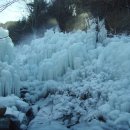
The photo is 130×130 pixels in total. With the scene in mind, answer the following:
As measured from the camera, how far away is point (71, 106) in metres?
12.6

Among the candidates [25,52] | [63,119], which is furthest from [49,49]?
[63,119]

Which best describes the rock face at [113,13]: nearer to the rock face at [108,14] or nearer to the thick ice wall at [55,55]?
the rock face at [108,14]

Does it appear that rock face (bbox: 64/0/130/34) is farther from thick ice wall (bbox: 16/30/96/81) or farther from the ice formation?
the ice formation

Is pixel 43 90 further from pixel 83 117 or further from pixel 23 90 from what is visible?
pixel 83 117

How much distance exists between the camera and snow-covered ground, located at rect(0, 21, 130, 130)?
1156 centimetres

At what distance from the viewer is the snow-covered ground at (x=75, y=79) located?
11.6 meters

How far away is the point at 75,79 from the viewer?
13656 millimetres

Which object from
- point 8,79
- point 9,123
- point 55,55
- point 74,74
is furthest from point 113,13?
point 9,123

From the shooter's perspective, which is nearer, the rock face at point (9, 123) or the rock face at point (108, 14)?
A: the rock face at point (9, 123)

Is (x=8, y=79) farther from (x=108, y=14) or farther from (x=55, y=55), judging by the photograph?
(x=108, y=14)

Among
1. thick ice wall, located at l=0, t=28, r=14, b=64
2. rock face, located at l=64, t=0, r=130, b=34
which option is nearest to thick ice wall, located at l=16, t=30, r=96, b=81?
thick ice wall, located at l=0, t=28, r=14, b=64

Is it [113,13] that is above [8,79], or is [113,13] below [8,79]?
above

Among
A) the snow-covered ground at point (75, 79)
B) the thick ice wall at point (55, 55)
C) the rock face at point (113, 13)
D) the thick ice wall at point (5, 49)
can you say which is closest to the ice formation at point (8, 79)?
the snow-covered ground at point (75, 79)

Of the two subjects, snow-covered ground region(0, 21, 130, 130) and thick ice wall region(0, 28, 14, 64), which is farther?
thick ice wall region(0, 28, 14, 64)
